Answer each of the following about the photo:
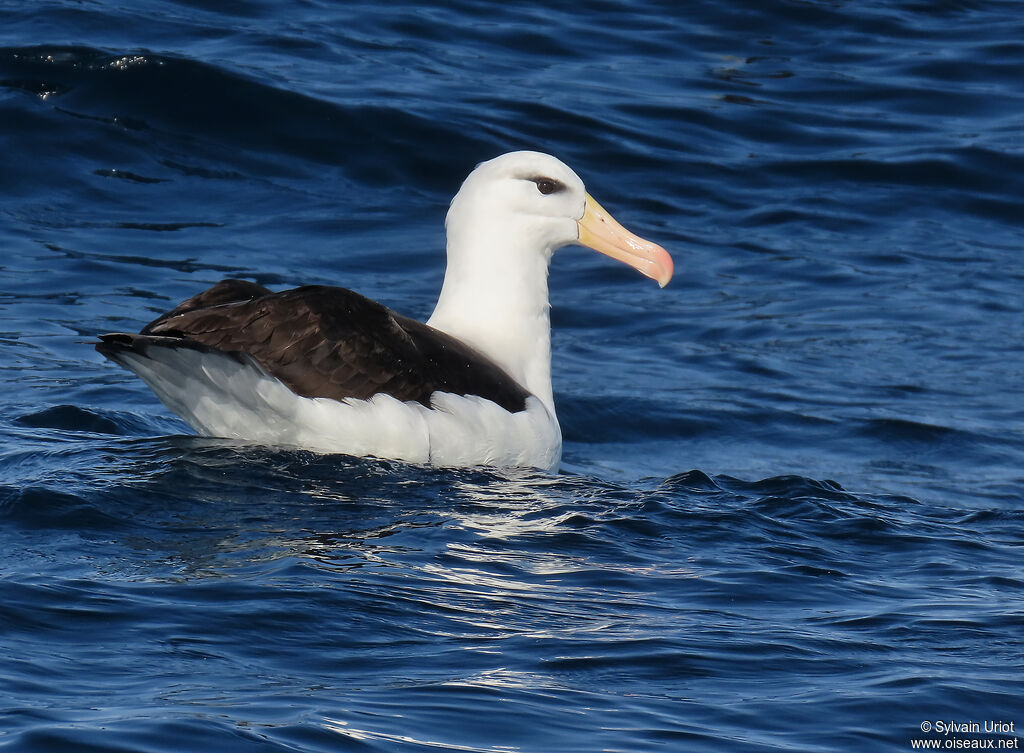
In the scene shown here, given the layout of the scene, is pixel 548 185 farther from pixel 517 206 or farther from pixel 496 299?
pixel 496 299

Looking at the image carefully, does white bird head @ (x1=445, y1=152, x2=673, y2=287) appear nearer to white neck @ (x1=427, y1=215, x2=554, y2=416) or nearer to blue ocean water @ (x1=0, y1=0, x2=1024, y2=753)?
white neck @ (x1=427, y1=215, x2=554, y2=416)

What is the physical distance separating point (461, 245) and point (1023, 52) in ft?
37.5

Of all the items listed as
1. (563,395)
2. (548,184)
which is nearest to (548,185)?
(548,184)

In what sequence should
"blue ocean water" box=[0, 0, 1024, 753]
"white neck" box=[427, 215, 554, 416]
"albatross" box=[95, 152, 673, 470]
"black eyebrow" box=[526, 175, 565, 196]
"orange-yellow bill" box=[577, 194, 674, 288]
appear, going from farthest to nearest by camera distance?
1. "orange-yellow bill" box=[577, 194, 674, 288]
2. "black eyebrow" box=[526, 175, 565, 196]
3. "white neck" box=[427, 215, 554, 416]
4. "albatross" box=[95, 152, 673, 470]
5. "blue ocean water" box=[0, 0, 1024, 753]

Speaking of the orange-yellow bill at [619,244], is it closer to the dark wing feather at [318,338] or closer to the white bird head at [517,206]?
the white bird head at [517,206]

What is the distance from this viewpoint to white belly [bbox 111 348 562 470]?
6.77 m

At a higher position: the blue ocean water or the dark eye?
the dark eye

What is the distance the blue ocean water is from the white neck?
789mm

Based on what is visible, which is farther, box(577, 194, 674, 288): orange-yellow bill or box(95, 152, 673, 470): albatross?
box(577, 194, 674, 288): orange-yellow bill

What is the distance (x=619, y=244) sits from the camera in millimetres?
8992

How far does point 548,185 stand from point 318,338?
2191 millimetres

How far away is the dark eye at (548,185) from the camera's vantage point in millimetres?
8578

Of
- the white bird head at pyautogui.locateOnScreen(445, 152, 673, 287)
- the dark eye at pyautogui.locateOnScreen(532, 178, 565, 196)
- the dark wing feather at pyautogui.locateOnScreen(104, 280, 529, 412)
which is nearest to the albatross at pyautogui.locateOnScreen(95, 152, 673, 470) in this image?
the dark wing feather at pyautogui.locateOnScreen(104, 280, 529, 412)

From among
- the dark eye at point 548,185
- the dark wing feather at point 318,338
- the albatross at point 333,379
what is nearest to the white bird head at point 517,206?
the dark eye at point 548,185
